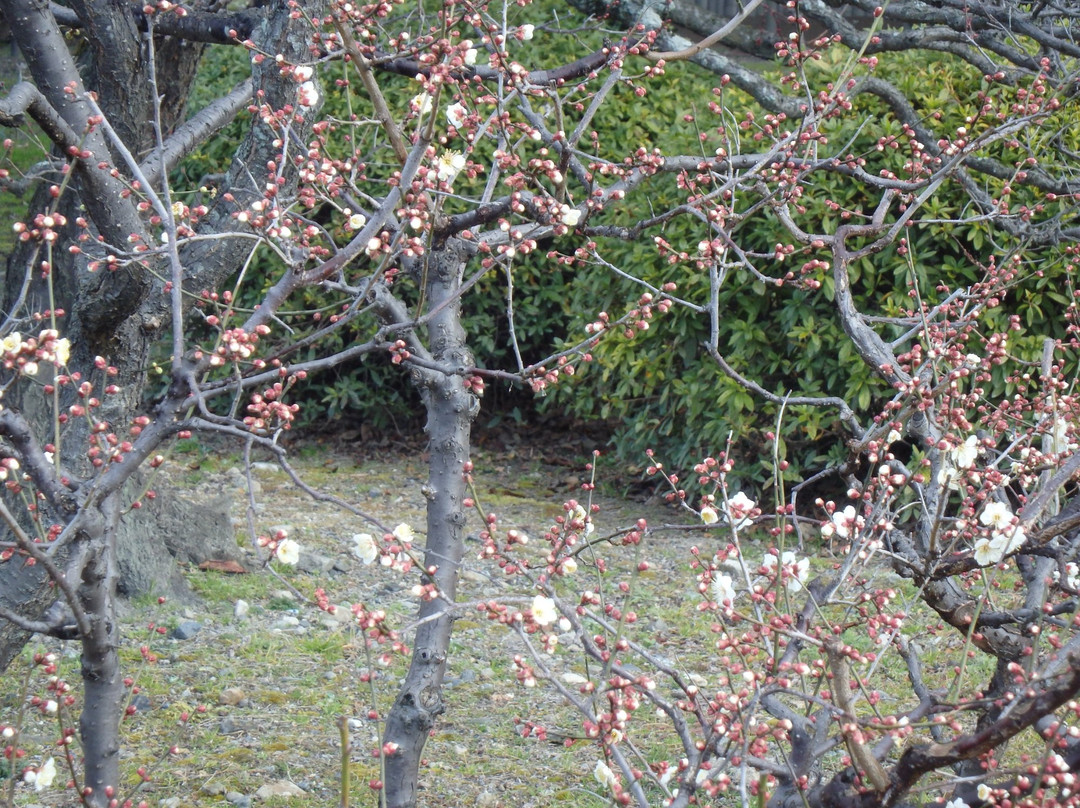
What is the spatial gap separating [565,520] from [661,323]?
353 cm

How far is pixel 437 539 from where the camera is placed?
271cm

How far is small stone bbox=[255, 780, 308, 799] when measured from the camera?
10.2ft

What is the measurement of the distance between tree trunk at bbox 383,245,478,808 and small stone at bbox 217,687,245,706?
47.1 inches

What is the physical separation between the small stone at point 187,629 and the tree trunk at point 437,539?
1.75 m

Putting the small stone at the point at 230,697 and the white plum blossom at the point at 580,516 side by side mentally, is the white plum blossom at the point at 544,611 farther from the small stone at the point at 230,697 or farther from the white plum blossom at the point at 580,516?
the small stone at the point at 230,697

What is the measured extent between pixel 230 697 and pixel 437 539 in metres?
1.47

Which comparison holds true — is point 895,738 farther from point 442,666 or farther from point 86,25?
point 86,25

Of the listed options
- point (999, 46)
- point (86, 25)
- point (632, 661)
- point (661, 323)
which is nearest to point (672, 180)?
point (661, 323)

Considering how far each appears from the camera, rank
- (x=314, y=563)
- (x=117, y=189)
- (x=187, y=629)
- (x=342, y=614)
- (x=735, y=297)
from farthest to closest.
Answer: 1. (x=735, y=297)
2. (x=314, y=563)
3. (x=187, y=629)
4. (x=342, y=614)
5. (x=117, y=189)

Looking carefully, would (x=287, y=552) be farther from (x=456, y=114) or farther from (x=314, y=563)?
(x=314, y=563)

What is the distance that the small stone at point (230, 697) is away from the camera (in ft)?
12.2

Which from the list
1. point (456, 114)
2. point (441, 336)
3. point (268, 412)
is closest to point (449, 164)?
point (456, 114)

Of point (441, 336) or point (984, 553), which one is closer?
point (984, 553)

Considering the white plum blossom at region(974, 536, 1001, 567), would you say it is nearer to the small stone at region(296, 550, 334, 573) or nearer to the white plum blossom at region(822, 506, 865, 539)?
the white plum blossom at region(822, 506, 865, 539)
